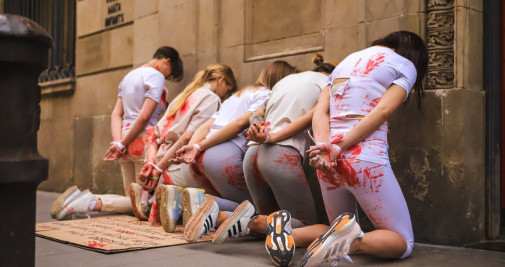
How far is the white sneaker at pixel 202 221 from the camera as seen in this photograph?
436cm

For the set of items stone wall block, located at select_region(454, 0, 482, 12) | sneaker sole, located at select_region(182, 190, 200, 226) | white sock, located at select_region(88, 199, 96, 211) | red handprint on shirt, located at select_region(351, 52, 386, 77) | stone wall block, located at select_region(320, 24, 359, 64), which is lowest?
white sock, located at select_region(88, 199, 96, 211)

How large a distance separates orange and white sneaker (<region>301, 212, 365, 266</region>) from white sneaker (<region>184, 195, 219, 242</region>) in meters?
1.18

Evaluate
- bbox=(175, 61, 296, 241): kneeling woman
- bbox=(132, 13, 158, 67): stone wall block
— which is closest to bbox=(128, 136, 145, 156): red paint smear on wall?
bbox=(175, 61, 296, 241): kneeling woman

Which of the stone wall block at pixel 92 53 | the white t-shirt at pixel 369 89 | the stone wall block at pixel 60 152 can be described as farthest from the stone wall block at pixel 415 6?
the stone wall block at pixel 60 152

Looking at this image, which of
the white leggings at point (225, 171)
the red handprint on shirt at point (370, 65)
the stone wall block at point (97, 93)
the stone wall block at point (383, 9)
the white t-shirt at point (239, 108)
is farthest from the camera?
the stone wall block at point (97, 93)

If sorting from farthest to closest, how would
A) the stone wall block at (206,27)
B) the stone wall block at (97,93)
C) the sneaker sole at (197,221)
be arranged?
the stone wall block at (97,93) < the stone wall block at (206,27) < the sneaker sole at (197,221)

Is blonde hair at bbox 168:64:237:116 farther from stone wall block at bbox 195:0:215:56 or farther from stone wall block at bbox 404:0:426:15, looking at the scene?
stone wall block at bbox 404:0:426:15

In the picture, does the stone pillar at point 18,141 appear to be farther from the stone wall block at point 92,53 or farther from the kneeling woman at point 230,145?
the stone wall block at point 92,53

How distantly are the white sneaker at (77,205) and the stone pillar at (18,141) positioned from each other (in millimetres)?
4221

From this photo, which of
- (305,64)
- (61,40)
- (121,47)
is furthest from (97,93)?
(305,64)

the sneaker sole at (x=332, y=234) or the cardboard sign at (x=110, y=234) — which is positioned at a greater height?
the sneaker sole at (x=332, y=234)

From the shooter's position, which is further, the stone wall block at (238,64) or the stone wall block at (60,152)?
the stone wall block at (60,152)

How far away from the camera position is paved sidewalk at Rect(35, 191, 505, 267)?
3.87 meters

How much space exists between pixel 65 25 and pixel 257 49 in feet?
16.2
